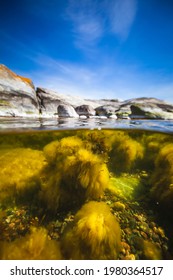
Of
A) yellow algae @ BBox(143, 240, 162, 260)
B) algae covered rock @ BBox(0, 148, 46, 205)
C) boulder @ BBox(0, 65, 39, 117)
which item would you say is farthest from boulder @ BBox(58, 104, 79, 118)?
yellow algae @ BBox(143, 240, 162, 260)

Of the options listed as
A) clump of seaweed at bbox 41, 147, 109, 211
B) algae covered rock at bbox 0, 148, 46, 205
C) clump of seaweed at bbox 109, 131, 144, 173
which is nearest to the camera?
clump of seaweed at bbox 41, 147, 109, 211

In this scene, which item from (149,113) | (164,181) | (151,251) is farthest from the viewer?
(149,113)

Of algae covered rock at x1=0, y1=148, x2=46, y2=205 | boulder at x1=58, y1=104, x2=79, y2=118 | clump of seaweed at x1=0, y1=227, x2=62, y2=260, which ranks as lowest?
clump of seaweed at x1=0, y1=227, x2=62, y2=260

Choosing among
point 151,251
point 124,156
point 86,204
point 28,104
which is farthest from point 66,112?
point 151,251

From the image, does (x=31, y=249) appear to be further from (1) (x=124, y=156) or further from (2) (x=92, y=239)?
(1) (x=124, y=156)

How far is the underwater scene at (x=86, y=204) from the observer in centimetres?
206

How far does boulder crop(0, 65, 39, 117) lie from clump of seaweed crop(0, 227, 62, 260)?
6817 mm

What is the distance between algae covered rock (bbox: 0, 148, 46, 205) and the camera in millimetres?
3146

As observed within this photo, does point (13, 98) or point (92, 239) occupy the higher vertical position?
point (13, 98)

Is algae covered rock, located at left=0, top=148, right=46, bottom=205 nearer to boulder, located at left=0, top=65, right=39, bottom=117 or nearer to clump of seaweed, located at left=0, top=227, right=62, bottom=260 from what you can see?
clump of seaweed, located at left=0, top=227, right=62, bottom=260

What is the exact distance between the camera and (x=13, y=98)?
830 centimetres

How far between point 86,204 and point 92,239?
0.64m

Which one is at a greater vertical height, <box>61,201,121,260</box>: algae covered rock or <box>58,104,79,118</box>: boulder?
<box>58,104,79,118</box>: boulder

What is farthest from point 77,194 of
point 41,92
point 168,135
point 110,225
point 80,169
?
point 41,92
